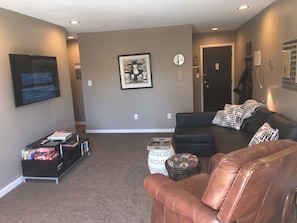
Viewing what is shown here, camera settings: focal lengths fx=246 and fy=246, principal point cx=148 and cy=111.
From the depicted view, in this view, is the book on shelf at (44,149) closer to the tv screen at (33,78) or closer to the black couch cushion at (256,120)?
the tv screen at (33,78)

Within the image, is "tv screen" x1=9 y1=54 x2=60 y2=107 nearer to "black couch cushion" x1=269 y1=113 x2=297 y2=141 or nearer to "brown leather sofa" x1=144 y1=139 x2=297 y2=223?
"brown leather sofa" x1=144 y1=139 x2=297 y2=223

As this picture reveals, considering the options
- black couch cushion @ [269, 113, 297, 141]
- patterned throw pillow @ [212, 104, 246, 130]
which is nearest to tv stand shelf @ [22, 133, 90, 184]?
patterned throw pillow @ [212, 104, 246, 130]

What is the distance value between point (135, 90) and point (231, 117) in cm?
234

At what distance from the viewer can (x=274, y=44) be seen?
11.8 feet

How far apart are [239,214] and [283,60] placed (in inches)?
102

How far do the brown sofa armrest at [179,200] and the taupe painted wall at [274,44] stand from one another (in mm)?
2088

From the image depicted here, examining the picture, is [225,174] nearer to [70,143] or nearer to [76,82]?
[70,143]

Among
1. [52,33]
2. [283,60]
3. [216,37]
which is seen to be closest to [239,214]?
[283,60]

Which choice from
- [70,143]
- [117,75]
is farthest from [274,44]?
[70,143]

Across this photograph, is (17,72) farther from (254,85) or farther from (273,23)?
(254,85)

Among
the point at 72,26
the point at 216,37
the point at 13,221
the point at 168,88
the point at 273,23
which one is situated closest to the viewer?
the point at 13,221

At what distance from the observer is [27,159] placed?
336 cm

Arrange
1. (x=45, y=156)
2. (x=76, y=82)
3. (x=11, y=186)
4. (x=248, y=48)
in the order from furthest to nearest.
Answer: (x=76, y=82) → (x=248, y=48) → (x=45, y=156) → (x=11, y=186)

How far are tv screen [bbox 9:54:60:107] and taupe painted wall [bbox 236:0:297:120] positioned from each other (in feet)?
11.3
